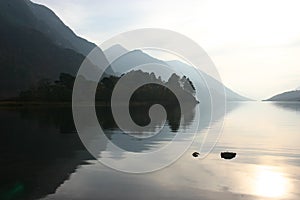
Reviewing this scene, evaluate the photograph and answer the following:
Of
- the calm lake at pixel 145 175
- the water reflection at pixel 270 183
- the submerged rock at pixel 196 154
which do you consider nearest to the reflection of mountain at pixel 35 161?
the calm lake at pixel 145 175

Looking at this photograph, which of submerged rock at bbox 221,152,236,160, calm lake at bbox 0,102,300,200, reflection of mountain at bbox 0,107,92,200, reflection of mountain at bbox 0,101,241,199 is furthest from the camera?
submerged rock at bbox 221,152,236,160

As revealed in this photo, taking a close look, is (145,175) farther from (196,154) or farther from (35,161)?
(196,154)

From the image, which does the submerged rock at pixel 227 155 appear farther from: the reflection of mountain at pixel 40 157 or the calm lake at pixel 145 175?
the reflection of mountain at pixel 40 157

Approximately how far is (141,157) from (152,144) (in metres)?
11.8

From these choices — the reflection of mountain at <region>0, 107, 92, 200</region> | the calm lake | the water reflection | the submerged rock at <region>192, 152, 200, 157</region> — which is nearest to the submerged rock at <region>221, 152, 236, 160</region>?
the calm lake

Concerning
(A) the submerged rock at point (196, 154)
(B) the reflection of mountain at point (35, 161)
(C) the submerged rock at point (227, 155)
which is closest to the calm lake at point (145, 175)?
(B) the reflection of mountain at point (35, 161)

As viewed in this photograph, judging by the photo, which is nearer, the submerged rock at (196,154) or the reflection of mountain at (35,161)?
the reflection of mountain at (35,161)

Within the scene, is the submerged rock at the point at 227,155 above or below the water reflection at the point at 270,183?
above

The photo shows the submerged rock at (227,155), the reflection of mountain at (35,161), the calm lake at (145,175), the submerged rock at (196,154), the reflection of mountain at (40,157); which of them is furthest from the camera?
the submerged rock at (196,154)

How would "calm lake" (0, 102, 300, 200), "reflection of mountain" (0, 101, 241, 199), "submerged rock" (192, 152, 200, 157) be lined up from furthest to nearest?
"submerged rock" (192, 152, 200, 157) < "reflection of mountain" (0, 101, 241, 199) < "calm lake" (0, 102, 300, 200)

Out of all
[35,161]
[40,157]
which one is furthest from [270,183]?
[40,157]

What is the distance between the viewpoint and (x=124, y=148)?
5000 centimetres

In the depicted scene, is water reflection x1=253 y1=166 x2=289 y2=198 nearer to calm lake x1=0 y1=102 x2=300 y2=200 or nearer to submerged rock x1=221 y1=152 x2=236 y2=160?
calm lake x1=0 y1=102 x2=300 y2=200

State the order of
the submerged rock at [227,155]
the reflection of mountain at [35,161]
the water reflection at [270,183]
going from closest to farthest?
the water reflection at [270,183] < the reflection of mountain at [35,161] < the submerged rock at [227,155]
